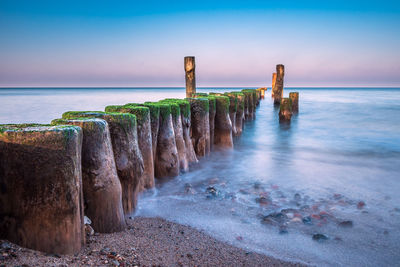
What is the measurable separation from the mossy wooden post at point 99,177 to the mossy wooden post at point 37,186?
0.46 meters

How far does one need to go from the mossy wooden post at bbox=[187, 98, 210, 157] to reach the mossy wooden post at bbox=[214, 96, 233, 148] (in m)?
1.01

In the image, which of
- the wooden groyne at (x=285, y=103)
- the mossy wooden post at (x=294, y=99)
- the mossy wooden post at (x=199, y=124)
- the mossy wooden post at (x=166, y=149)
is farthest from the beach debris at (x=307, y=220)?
the mossy wooden post at (x=294, y=99)

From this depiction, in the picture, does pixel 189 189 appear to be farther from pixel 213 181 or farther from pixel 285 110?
pixel 285 110

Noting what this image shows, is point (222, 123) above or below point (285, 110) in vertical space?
above

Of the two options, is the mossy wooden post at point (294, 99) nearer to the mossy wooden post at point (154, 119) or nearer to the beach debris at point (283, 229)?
the mossy wooden post at point (154, 119)

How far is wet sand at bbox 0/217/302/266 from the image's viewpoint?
1.88 m

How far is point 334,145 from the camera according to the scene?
9.15 m

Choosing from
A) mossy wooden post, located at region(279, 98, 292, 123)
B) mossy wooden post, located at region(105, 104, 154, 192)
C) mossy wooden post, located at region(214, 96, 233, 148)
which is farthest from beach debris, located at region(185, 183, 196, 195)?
mossy wooden post, located at region(279, 98, 292, 123)

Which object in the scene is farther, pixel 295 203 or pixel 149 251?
pixel 295 203

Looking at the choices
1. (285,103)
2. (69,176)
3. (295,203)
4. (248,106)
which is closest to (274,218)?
(295,203)

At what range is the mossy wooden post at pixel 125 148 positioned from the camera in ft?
9.78

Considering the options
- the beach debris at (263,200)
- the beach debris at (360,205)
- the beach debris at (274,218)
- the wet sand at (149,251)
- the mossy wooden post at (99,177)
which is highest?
the mossy wooden post at (99,177)

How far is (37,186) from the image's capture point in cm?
191

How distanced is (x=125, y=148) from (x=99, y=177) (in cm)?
61
